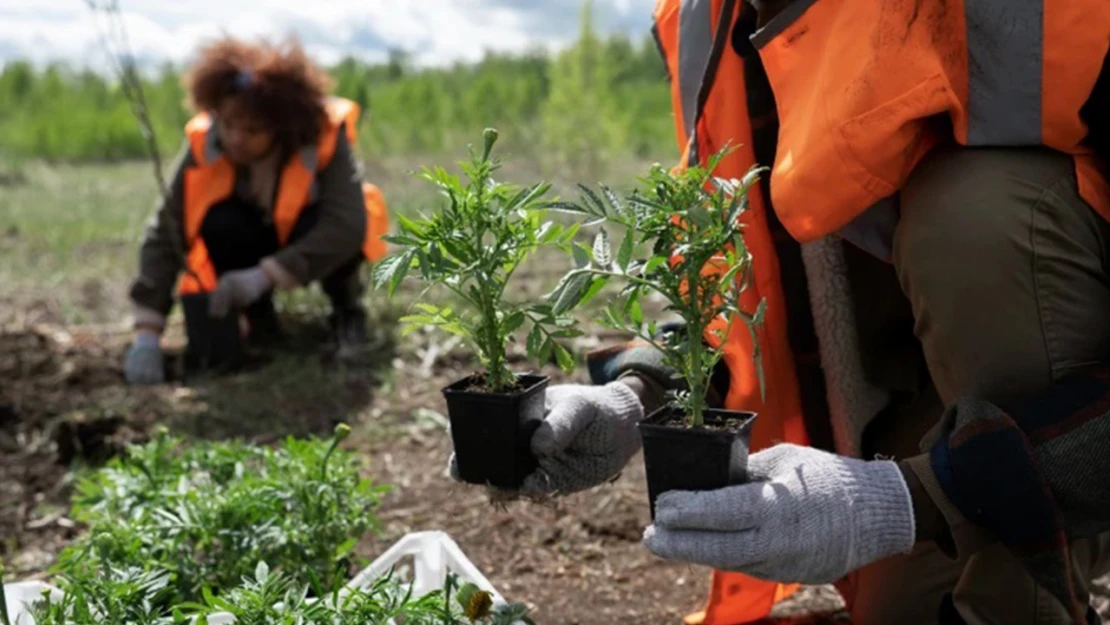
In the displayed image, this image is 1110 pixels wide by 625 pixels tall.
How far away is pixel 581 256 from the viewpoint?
4.31 feet

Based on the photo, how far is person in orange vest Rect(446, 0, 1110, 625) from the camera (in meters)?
1.31

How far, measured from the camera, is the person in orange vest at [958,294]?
4.31 ft

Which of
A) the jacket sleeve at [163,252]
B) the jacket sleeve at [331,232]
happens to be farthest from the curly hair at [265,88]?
the jacket sleeve at [163,252]

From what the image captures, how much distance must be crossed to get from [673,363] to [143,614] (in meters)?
0.71

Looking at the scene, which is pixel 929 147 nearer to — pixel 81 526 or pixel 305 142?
→ pixel 81 526

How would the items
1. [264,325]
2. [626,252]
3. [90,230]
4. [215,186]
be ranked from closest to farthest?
[626,252], [215,186], [264,325], [90,230]

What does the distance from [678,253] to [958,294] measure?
36 cm

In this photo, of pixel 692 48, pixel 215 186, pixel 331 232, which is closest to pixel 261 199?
pixel 215 186

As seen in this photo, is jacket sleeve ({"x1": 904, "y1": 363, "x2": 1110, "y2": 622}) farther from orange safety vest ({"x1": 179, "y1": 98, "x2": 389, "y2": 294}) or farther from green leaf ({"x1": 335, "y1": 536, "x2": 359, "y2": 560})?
orange safety vest ({"x1": 179, "y1": 98, "x2": 389, "y2": 294})

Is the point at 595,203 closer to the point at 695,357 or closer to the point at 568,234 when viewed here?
the point at 568,234

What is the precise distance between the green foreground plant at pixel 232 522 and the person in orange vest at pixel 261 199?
223cm

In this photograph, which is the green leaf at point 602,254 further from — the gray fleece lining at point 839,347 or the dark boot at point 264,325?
the dark boot at point 264,325

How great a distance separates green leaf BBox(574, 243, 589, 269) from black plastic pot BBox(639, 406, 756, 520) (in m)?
0.19

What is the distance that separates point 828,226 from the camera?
4.92ft
